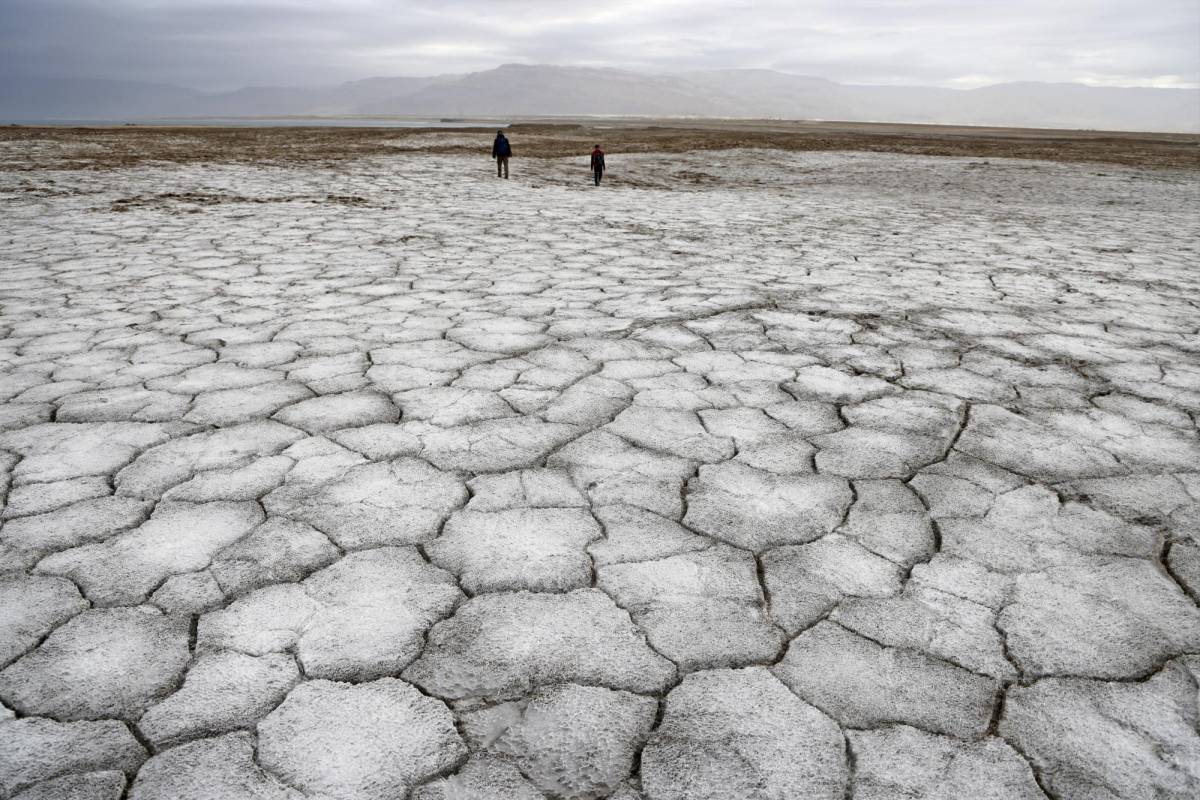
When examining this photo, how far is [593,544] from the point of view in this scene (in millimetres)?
1657

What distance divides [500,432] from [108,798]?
1.29m

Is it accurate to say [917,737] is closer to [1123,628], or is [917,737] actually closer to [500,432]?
[1123,628]

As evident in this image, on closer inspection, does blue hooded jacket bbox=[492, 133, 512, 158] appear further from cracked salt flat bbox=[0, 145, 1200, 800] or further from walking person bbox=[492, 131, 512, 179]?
cracked salt flat bbox=[0, 145, 1200, 800]

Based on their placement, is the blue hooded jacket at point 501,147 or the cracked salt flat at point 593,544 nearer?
the cracked salt flat at point 593,544

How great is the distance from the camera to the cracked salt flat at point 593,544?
1141mm

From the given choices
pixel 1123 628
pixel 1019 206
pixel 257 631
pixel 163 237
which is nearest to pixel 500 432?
pixel 257 631

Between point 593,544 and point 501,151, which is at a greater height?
point 501,151

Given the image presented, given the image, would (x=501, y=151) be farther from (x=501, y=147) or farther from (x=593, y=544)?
(x=593, y=544)

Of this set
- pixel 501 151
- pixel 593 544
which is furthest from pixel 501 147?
pixel 593 544

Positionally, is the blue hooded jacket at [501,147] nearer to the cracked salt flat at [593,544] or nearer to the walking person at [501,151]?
the walking person at [501,151]

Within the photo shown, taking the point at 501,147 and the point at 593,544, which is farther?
the point at 501,147

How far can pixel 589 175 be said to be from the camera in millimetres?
11062

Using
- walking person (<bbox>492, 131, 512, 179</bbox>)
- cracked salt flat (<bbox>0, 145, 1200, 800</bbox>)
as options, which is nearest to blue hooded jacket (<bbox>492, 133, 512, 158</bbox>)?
walking person (<bbox>492, 131, 512, 179</bbox>)

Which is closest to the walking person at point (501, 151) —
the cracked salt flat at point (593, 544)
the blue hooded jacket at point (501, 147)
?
the blue hooded jacket at point (501, 147)
